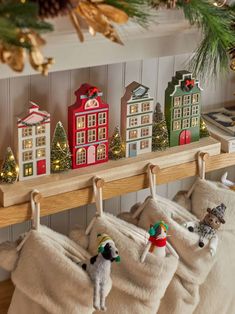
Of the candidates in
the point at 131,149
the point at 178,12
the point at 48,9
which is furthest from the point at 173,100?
the point at 48,9

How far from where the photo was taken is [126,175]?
1590 mm

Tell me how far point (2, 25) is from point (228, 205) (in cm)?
85

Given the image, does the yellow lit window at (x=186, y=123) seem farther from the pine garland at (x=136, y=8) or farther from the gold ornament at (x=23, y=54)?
the gold ornament at (x=23, y=54)

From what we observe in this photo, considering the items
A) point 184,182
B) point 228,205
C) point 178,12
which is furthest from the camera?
point 184,182

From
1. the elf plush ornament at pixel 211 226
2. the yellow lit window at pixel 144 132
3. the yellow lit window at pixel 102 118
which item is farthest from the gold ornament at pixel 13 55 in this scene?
the elf plush ornament at pixel 211 226

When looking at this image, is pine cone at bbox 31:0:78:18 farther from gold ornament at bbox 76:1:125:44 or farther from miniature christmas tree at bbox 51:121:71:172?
miniature christmas tree at bbox 51:121:71:172

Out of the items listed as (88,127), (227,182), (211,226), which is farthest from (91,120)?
(227,182)

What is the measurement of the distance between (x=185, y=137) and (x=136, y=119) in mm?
149

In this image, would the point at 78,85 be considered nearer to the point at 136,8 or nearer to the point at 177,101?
the point at 177,101

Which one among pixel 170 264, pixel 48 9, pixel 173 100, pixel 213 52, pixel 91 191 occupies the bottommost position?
pixel 170 264

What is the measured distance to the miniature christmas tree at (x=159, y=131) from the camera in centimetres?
163

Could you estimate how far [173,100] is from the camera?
1621 mm

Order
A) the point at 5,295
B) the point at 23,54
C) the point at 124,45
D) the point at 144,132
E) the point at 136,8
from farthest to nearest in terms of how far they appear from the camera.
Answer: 1. the point at 5,295
2. the point at 144,132
3. the point at 124,45
4. the point at 136,8
5. the point at 23,54

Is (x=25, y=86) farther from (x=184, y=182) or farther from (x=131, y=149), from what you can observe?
(x=184, y=182)
